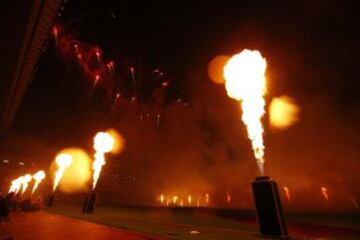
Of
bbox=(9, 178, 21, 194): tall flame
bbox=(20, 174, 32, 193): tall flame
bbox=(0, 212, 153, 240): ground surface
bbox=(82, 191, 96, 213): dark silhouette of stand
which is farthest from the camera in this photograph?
bbox=(9, 178, 21, 194): tall flame

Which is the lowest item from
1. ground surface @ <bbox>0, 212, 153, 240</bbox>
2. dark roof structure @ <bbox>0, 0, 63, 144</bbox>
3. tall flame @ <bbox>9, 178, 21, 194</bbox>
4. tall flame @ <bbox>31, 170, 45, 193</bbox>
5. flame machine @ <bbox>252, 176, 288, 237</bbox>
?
ground surface @ <bbox>0, 212, 153, 240</bbox>

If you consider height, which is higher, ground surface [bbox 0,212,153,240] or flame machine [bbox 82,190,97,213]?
flame machine [bbox 82,190,97,213]

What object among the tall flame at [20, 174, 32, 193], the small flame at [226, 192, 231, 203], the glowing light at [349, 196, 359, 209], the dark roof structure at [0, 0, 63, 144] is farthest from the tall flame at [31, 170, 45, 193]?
the glowing light at [349, 196, 359, 209]

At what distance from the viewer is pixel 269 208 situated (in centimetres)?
730

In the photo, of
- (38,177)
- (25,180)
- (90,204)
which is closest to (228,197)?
(38,177)

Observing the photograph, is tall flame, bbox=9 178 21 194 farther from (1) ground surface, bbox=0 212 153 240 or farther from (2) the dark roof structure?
(1) ground surface, bbox=0 212 153 240

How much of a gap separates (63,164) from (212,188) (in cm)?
4252

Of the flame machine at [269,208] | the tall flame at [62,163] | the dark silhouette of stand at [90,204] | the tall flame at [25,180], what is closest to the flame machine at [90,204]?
the dark silhouette of stand at [90,204]

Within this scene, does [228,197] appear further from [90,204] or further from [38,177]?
[90,204]

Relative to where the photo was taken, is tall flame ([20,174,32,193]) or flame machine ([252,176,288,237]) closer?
flame machine ([252,176,288,237])

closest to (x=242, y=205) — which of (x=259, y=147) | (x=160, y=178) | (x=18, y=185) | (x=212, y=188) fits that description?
(x=212, y=188)

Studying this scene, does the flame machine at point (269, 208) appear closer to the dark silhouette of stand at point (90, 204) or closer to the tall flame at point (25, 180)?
the dark silhouette of stand at point (90, 204)

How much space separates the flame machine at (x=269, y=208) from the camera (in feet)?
23.3

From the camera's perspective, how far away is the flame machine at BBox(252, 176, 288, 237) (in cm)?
711
